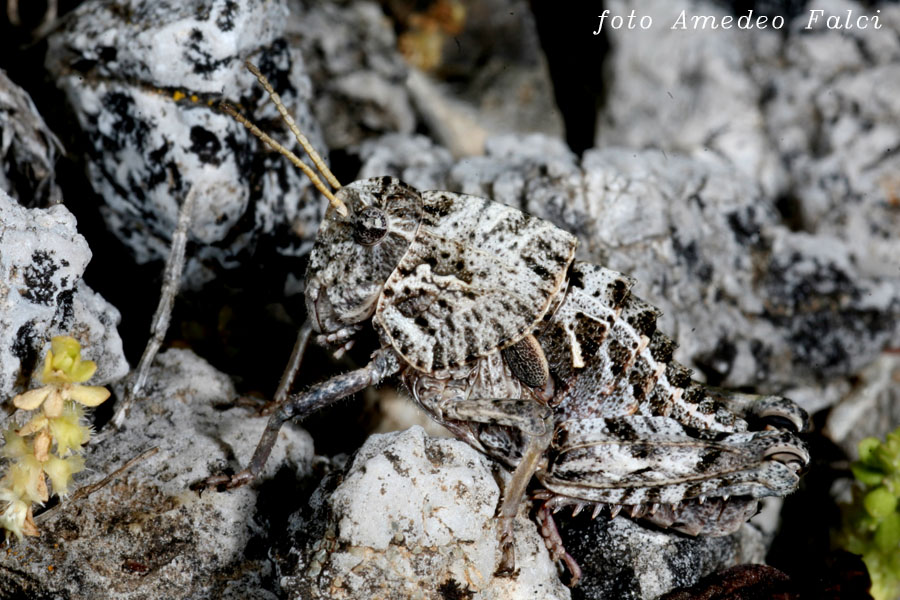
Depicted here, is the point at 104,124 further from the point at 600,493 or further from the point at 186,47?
the point at 600,493

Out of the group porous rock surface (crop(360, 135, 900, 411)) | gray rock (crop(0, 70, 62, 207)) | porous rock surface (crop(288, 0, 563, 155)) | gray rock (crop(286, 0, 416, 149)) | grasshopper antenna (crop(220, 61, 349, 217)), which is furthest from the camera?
porous rock surface (crop(288, 0, 563, 155))

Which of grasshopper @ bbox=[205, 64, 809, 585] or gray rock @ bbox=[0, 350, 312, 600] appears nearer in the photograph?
gray rock @ bbox=[0, 350, 312, 600]

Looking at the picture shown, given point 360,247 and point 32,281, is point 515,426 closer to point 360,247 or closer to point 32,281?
point 360,247

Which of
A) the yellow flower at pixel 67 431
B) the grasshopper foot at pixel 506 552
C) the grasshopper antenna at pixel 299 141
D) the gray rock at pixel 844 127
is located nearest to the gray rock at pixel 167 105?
the grasshopper antenna at pixel 299 141

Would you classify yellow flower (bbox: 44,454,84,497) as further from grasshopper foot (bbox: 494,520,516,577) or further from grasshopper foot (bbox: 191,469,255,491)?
grasshopper foot (bbox: 494,520,516,577)

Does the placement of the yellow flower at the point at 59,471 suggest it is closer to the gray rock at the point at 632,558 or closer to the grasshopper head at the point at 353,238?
the grasshopper head at the point at 353,238

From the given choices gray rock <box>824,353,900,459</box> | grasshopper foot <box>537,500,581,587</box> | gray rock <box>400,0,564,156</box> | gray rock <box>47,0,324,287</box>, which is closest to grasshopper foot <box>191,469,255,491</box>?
grasshopper foot <box>537,500,581,587</box>

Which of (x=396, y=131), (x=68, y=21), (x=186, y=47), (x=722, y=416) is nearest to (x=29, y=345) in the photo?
(x=186, y=47)
